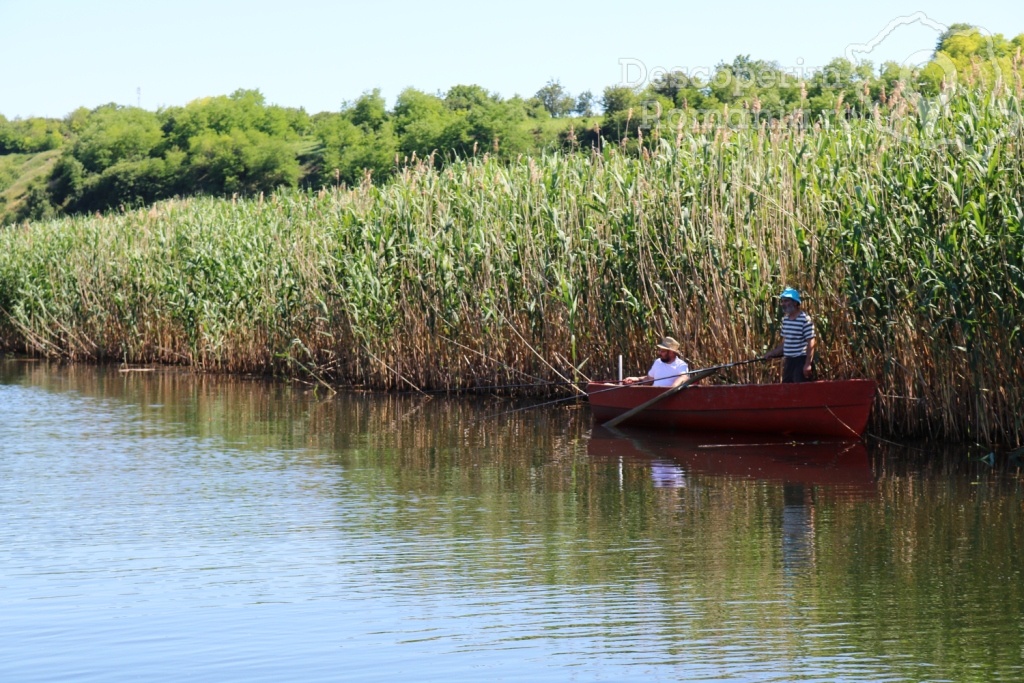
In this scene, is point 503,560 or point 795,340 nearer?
point 503,560

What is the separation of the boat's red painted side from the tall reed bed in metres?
0.53

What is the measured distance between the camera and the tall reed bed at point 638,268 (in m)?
11.6

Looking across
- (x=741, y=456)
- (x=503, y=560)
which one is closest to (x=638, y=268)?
(x=741, y=456)

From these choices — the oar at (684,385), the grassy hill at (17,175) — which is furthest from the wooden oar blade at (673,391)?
the grassy hill at (17,175)

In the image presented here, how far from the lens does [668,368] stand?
13484 mm

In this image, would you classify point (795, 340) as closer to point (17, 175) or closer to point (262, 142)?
point (262, 142)

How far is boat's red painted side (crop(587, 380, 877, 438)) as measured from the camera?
12.1m

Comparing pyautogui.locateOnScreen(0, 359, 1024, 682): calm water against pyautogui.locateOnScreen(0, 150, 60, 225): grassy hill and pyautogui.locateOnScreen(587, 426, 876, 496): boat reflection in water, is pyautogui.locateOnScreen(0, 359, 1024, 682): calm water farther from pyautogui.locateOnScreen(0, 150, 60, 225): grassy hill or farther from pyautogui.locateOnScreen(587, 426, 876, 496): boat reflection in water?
pyautogui.locateOnScreen(0, 150, 60, 225): grassy hill

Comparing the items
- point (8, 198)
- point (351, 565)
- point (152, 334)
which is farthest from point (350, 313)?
point (8, 198)

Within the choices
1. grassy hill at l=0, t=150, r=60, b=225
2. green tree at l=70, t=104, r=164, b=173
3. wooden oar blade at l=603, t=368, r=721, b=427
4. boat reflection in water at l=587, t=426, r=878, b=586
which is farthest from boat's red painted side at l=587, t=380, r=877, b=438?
grassy hill at l=0, t=150, r=60, b=225

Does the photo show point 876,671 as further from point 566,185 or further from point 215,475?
point 566,185

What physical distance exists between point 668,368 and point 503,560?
609 cm

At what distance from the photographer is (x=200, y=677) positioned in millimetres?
5492

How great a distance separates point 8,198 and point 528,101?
33.3 metres
